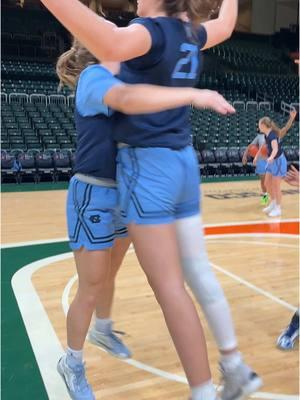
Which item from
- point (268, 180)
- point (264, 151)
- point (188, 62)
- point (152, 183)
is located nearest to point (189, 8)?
point (188, 62)

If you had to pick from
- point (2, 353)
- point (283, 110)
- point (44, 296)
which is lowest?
point (283, 110)

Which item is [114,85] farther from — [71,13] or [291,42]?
[291,42]

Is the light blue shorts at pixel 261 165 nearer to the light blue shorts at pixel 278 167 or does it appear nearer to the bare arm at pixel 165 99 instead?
the light blue shorts at pixel 278 167

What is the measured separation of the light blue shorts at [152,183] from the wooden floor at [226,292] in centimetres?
102

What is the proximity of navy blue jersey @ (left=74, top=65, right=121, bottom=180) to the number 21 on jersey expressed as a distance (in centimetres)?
27

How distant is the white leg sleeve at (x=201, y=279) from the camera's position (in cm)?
146

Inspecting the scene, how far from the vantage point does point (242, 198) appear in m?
7.71

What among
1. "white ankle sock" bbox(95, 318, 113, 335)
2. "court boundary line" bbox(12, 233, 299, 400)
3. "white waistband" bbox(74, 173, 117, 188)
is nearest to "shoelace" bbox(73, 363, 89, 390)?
"court boundary line" bbox(12, 233, 299, 400)

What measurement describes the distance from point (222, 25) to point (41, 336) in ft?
6.01

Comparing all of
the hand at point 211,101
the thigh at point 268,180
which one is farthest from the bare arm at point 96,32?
the thigh at point 268,180

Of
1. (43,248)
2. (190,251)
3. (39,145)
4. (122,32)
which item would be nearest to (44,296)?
(43,248)

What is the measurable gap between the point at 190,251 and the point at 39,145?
8249 millimetres

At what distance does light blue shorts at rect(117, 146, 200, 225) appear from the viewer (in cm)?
137

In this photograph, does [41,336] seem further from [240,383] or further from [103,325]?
[240,383]
